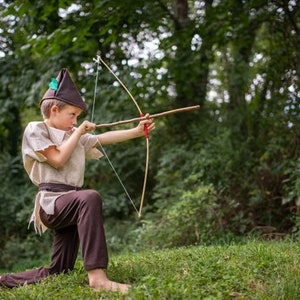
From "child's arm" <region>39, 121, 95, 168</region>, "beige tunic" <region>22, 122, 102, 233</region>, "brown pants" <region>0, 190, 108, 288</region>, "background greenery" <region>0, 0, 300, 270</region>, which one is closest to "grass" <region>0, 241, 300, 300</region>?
"brown pants" <region>0, 190, 108, 288</region>

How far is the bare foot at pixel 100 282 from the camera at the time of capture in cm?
364

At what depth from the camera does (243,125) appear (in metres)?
9.39

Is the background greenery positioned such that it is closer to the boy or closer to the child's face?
the boy

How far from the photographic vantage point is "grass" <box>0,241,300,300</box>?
3400 millimetres

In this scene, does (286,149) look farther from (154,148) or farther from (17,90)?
(17,90)

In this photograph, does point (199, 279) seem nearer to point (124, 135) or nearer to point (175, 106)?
point (124, 135)

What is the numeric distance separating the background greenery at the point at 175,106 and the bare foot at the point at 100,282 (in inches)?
138

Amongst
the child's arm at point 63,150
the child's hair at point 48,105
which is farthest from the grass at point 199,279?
the child's hair at point 48,105

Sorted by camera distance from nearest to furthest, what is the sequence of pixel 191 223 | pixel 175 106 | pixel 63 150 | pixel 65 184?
pixel 63 150 < pixel 65 184 < pixel 191 223 < pixel 175 106

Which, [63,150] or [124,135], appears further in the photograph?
[124,135]

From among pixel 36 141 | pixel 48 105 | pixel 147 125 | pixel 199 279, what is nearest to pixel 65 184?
pixel 36 141

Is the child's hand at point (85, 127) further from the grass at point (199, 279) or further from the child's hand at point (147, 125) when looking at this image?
the grass at point (199, 279)

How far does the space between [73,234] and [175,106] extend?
627 cm

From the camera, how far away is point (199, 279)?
370cm
